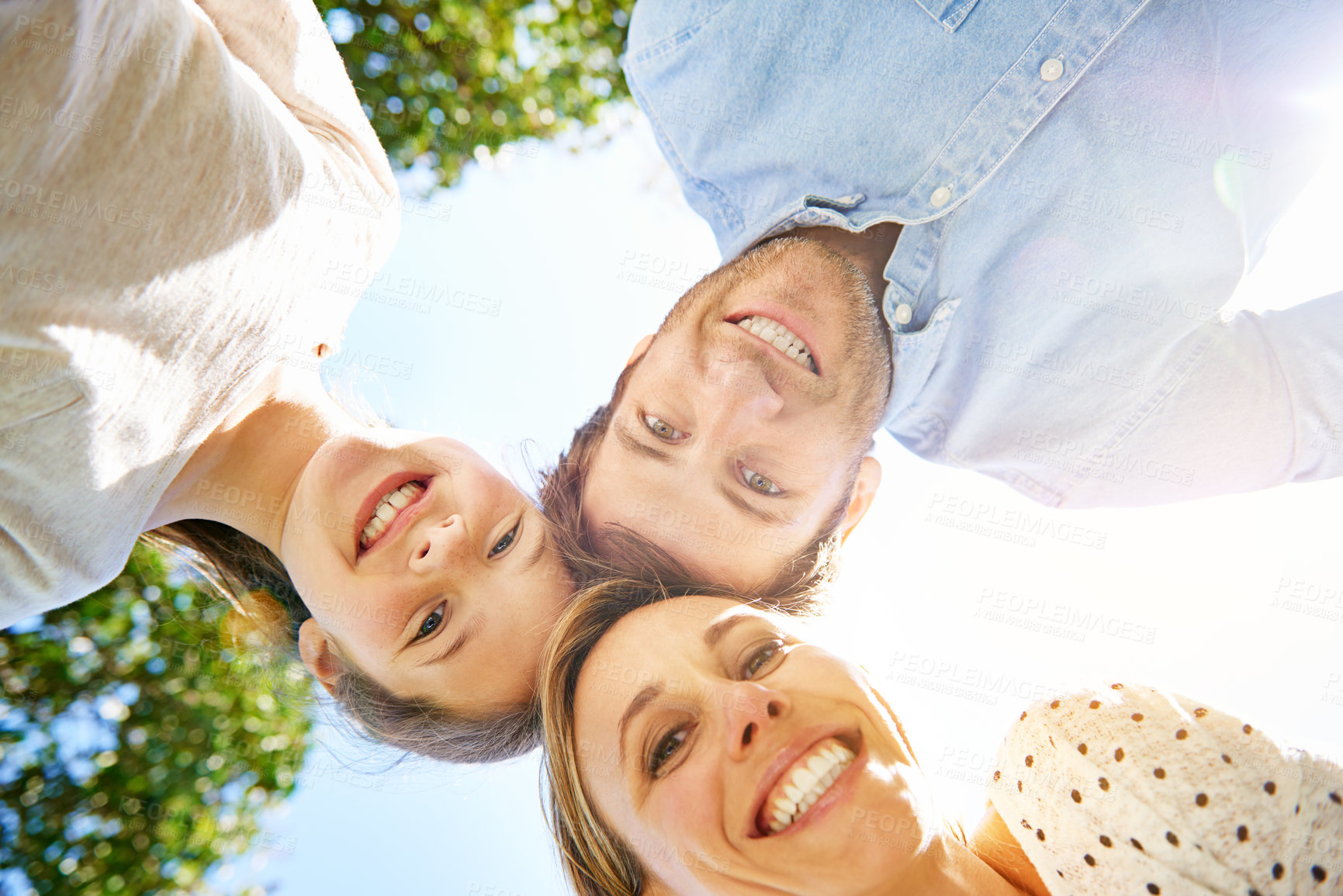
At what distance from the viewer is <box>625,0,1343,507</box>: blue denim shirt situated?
1303 millimetres

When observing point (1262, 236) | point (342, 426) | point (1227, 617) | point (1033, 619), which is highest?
point (1262, 236)

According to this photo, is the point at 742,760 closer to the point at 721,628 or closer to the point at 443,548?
the point at 721,628

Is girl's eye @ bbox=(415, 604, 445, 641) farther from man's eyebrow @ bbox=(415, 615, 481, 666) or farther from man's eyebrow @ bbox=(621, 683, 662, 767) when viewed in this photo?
man's eyebrow @ bbox=(621, 683, 662, 767)

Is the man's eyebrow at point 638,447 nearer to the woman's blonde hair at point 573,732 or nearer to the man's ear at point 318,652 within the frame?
the woman's blonde hair at point 573,732

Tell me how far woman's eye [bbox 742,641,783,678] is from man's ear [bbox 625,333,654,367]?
0.63 metres

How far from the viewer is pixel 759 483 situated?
1296 mm

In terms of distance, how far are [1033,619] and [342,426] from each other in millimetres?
1353

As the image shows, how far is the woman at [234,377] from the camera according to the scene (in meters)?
1.02

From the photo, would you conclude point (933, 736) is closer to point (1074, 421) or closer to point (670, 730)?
point (670, 730)

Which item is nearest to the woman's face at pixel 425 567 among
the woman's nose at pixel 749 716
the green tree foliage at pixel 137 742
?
the woman's nose at pixel 749 716

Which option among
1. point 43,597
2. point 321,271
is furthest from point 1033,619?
point 43,597

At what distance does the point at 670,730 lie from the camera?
1.07 meters

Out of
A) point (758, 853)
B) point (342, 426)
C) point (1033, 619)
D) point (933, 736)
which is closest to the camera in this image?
point (758, 853)

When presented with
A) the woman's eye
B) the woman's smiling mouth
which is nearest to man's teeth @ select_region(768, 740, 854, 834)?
the woman's smiling mouth
